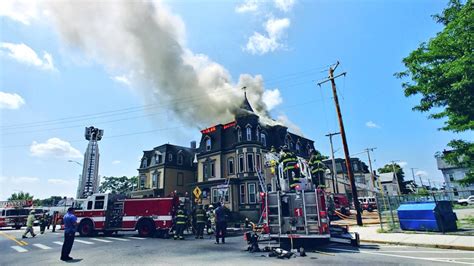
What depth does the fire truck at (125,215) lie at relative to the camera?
A: 15172 mm

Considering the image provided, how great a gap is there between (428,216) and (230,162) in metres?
21.2

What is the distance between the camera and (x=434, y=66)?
1062 centimetres

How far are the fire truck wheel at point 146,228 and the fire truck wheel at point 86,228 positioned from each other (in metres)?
3.22

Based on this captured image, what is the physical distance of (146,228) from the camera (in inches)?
603

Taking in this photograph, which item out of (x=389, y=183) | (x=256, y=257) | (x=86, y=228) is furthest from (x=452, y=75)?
(x=389, y=183)

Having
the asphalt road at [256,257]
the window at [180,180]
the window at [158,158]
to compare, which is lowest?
the asphalt road at [256,257]

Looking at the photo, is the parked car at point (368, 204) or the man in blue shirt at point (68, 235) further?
the parked car at point (368, 204)

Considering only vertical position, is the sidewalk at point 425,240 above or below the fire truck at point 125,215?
below

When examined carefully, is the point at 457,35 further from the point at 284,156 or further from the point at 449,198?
the point at 284,156

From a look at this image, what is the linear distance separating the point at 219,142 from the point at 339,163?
116 feet

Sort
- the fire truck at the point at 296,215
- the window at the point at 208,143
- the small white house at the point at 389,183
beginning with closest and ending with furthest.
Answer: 1. the fire truck at the point at 296,215
2. the window at the point at 208,143
3. the small white house at the point at 389,183

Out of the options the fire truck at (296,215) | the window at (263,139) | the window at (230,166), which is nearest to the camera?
the fire truck at (296,215)

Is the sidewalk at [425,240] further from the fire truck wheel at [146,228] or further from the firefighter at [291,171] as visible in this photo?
the fire truck wheel at [146,228]

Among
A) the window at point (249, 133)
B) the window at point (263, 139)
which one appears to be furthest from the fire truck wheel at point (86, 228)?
the window at point (263, 139)
